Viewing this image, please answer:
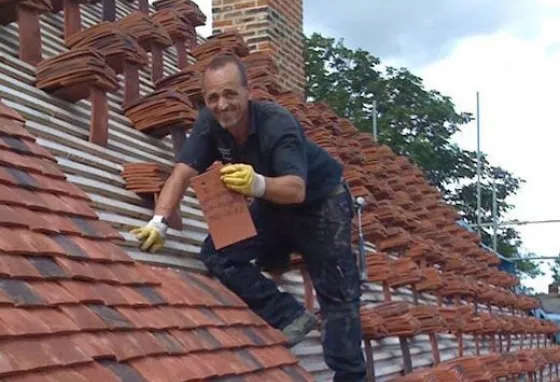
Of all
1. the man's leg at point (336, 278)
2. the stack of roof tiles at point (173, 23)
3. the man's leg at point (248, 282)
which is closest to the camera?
the man's leg at point (248, 282)

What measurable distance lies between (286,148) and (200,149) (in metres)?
0.44

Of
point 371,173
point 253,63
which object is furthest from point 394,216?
point 253,63

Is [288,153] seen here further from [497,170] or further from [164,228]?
[497,170]

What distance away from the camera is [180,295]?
3957mm

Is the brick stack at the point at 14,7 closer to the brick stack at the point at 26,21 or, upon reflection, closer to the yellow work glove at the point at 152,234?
the brick stack at the point at 26,21

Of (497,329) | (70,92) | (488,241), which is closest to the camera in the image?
(70,92)

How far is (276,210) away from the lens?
4.66 metres

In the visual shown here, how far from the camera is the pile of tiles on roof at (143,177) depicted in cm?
463

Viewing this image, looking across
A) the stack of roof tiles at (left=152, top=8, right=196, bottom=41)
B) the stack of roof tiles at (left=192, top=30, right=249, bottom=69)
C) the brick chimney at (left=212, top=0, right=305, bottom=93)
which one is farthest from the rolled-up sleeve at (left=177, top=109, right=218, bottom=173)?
the brick chimney at (left=212, top=0, right=305, bottom=93)

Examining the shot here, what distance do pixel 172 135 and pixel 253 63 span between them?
9.54ft

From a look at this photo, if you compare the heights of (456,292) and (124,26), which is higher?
(124,26)

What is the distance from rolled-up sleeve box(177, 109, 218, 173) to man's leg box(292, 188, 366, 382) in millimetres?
528

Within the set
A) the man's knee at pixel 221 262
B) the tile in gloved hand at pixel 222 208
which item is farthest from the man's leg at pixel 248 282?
the tile in gloved hand at pixel 222 208

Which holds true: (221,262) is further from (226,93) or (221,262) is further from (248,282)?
(226,93)
